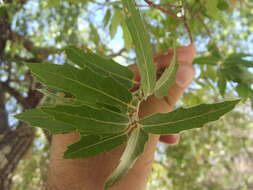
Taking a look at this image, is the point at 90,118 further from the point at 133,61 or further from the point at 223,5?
the point at 133,61

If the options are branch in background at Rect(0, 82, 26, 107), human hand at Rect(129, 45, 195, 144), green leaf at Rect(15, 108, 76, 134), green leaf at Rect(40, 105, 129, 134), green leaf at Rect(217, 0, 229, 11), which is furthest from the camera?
branch in background at Rect(0, 82, 26, 107)

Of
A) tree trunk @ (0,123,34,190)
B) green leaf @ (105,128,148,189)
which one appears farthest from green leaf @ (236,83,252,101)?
tree trunk @ (0,123,34,190)

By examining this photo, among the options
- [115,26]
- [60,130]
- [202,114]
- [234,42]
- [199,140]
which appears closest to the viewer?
[202,114]

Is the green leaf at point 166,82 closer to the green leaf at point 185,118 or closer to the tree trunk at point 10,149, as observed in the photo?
the green leaf at point 185,118

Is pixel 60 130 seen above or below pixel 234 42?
below

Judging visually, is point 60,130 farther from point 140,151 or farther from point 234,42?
point 234,42

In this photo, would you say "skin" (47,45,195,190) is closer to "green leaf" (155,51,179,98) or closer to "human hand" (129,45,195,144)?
"human hand" (129,45,195,144)

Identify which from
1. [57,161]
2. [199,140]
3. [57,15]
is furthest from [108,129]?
[57,15]
